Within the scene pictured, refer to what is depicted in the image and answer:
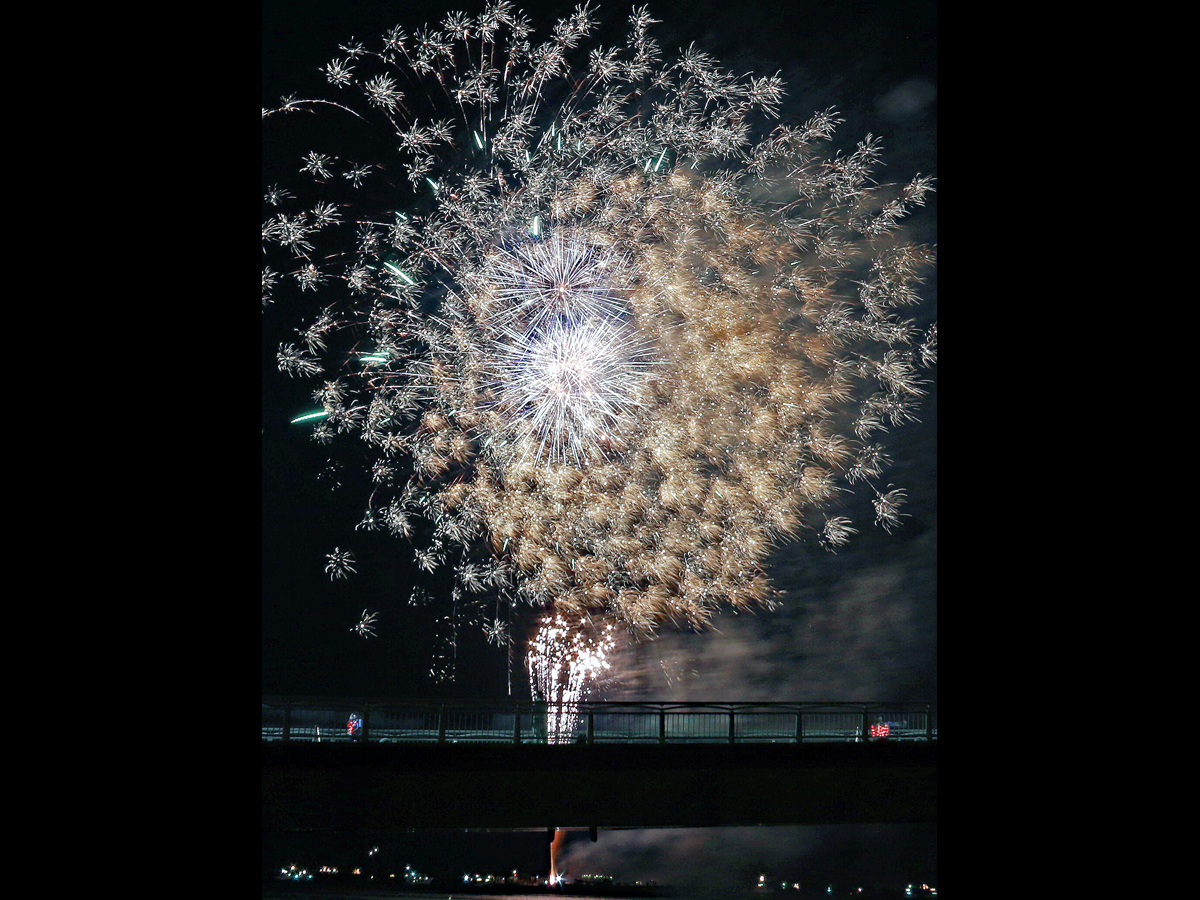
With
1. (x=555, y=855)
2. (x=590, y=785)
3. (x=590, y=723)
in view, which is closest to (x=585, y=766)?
(x=590, y=785)

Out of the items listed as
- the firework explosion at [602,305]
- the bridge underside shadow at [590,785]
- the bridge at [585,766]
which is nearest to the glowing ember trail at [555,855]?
the firework explosion at [602,305]

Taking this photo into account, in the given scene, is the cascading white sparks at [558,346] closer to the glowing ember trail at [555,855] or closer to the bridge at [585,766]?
the bridge at [585,766]

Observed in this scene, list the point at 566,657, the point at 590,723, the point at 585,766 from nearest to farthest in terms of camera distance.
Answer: the point at 585,766
the point at 590,723
the point at 566,657

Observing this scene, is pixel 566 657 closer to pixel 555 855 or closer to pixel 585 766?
pixel 555 855

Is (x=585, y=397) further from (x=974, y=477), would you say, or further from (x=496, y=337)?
(x=974, y=477)

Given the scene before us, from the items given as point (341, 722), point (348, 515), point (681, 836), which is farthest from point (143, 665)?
point (681, 836)

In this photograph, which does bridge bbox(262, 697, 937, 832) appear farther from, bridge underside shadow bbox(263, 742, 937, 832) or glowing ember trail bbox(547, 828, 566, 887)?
glowing ember trail bbox(547, 828, 566, 887)
